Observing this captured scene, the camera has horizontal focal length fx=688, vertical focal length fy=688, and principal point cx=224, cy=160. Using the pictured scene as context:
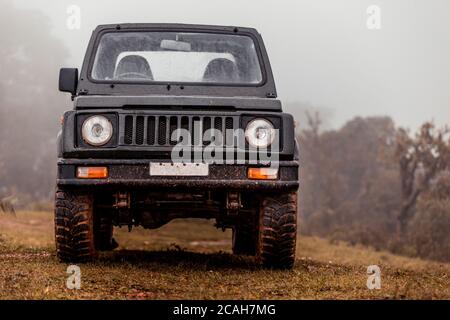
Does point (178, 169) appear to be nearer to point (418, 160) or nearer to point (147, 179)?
point (147, 179)

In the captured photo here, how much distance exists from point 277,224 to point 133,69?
85.1 inches

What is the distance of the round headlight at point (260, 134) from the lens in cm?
592

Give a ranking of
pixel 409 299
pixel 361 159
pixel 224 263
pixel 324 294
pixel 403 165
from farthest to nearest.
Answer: pixel 361 159 < pixel 403 165 < pixel 224 263 < pixel 324 294 < pixel 409 299

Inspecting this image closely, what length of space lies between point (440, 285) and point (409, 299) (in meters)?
1.58

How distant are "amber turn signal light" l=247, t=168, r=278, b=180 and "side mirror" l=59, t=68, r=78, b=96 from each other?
211 cm

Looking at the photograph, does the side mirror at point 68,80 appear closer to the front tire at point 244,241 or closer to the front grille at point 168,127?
the front grille at point 168,127

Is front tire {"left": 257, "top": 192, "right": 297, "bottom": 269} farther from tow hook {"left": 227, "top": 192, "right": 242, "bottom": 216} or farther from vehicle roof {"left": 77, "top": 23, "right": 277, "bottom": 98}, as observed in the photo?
vehicle roof {"left": 77, "top": 23, "right": 277, "bottom": 98}

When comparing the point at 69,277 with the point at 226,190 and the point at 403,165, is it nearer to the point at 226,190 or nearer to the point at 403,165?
the point at 226,190

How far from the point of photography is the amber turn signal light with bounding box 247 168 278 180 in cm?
585

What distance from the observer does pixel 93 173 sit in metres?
5.83

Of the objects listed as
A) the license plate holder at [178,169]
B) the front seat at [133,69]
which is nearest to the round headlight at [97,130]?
the license plate holder at [178,169]

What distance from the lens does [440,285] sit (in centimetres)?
589

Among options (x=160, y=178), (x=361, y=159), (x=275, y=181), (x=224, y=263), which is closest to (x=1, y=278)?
(x=160, y=178)

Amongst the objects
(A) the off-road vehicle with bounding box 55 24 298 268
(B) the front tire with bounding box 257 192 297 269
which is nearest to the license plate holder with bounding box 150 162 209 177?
(A) the off-road vehicle with bounding box 55 24 298 268
